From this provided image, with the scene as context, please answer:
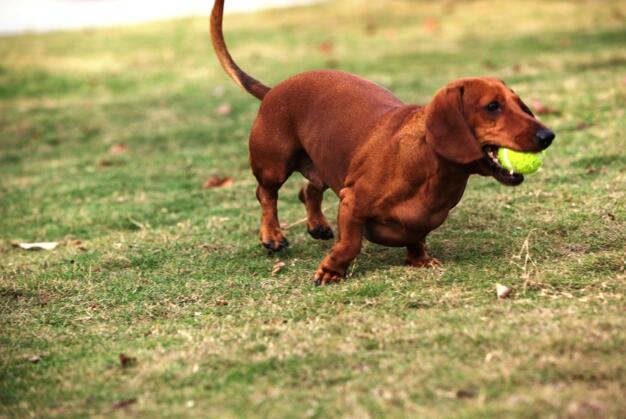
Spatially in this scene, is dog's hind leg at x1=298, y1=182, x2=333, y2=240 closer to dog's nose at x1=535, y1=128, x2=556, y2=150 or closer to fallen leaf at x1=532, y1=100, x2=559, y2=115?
dog's nose at x1=535, y1=128, x2=556, y2=150

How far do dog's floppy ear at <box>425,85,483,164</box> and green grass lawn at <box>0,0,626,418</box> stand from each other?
0.65 meters

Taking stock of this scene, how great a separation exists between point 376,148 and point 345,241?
1.55 feet

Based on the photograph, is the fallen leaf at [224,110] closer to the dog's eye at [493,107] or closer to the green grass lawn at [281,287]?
the green grass lawn at [281,287]

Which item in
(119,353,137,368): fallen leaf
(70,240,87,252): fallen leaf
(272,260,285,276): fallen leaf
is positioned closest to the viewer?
(119,353,137,368): fallen leaf

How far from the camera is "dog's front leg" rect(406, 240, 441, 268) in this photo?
14.5ft

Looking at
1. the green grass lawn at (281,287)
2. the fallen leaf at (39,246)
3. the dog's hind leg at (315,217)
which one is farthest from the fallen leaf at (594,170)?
the fallen leaf at (39,246)

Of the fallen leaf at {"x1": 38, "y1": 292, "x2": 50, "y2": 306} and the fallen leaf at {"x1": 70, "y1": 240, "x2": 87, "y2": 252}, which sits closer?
the fallen leaf at {"x1": 38, "y1": 292, "x2": 50, "y2": 306}

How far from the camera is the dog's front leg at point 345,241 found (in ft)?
13.9

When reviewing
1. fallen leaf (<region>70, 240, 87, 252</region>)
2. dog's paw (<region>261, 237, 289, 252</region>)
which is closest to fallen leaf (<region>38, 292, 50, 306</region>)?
fallen leaf (<region>70, 240, 87, 252</region>)

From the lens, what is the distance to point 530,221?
201 inches

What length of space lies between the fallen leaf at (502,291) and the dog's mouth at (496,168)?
464mm

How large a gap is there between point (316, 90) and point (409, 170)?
0.95 m

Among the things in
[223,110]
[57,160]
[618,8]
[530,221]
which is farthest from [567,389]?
[618,8]

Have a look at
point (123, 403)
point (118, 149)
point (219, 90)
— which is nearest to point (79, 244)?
point (123, 403)
